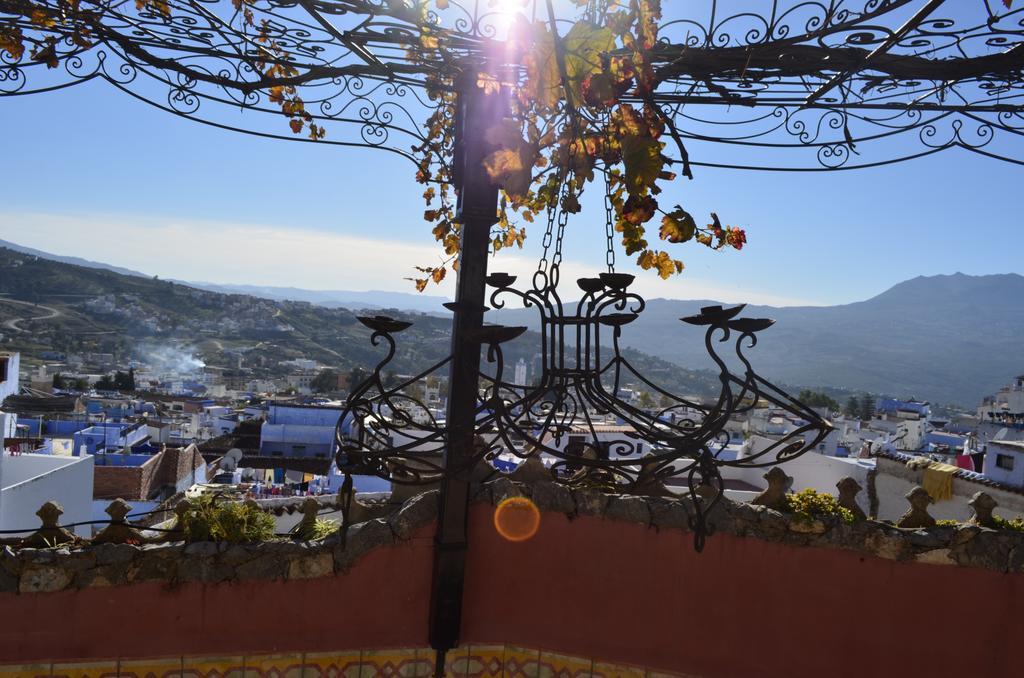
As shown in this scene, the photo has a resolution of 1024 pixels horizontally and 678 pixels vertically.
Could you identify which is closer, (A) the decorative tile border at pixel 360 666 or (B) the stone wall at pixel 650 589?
(A) the decorative tile border at pixel 360 666

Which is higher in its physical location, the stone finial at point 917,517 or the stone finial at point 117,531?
the stone finial at point 917,517

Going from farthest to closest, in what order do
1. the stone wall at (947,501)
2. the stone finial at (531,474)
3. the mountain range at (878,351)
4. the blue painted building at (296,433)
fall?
1. the mountain range at (878,351)
2. the blue painted building at (296,433)
3. the stone wall at (947,501)
4. the stone finial at (531,474)

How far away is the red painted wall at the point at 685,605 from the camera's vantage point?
3.18 metres

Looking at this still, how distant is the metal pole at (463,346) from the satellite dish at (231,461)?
20.1 meters

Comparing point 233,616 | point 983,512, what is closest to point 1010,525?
point 983,512

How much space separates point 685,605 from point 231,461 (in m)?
20.8

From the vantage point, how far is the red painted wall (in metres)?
3.18

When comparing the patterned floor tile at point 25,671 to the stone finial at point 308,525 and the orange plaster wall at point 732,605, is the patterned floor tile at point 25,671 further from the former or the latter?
the orange plaster wall at point 732,605

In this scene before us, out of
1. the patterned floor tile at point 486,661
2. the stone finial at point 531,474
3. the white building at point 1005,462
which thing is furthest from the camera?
the white building at point 1005,462

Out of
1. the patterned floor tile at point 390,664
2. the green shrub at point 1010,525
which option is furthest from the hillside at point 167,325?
the patterned floor tile at point 390,664

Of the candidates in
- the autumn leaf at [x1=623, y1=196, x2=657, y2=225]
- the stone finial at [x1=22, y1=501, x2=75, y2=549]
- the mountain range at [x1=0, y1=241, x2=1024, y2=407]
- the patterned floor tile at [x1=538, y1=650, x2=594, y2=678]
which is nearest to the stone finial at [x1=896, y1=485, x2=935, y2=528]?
the patterned floor tile at [x1=538, y1=650, x2=594, y2=678]

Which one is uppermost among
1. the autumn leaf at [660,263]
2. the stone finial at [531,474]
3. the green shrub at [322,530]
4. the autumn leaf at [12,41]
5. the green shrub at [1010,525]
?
the autumn leaf at [12,41]

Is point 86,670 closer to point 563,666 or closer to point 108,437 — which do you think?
point 563,666

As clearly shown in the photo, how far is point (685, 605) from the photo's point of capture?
334cm
